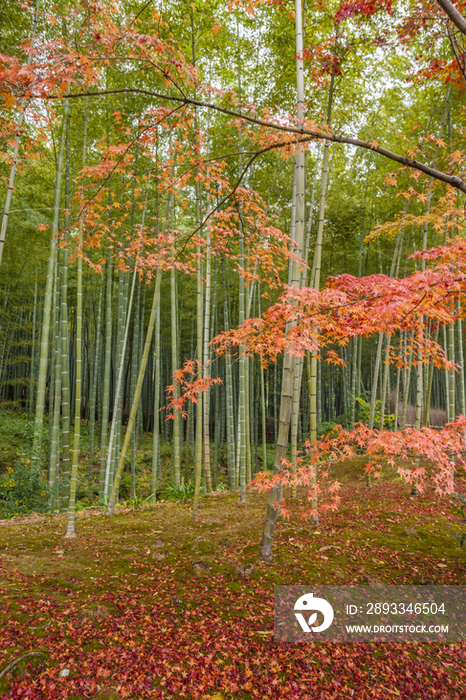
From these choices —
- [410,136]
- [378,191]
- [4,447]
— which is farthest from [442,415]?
[4,447]

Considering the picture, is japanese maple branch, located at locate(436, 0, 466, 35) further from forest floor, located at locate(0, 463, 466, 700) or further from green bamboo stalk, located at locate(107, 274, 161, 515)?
green bamboo stalk, located at locate(107, 274, 161, 515)

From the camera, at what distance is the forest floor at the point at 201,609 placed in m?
1.74

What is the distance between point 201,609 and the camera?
230 cm

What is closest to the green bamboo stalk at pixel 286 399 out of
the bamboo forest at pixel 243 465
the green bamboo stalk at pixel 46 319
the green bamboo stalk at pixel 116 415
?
the bamboo forest at pixel 243 465

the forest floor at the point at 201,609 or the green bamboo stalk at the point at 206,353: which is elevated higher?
the green bamboo stalk at the point at 206,353

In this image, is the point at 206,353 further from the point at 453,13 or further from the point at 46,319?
the point at 453,13

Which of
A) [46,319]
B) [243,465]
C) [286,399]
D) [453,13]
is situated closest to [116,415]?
[46,319]

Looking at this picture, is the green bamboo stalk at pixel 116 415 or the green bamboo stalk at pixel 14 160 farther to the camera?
the green bamboo stalk at pixel 116 415

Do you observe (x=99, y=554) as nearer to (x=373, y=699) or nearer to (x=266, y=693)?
(x=266, y=693)

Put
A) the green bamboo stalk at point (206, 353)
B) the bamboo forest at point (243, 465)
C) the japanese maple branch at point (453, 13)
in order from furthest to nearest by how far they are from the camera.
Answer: the green bamboo stalk at point (206, 353) < the bamboo forest at point (243, 465) < the japanese maple branch at point (453, 13)

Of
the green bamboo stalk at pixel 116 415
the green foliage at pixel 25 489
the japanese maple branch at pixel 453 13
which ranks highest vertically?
the japanese maple branch at pixel 453 13

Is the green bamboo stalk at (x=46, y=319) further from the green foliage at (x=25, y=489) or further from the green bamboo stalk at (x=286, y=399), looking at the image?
the green bamboo stalk at (x=286, y=399)

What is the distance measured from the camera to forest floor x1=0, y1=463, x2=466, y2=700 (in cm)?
174

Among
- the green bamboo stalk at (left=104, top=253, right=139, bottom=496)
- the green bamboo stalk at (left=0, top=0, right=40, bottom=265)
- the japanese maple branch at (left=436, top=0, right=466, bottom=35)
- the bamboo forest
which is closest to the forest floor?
the bamboo forest
